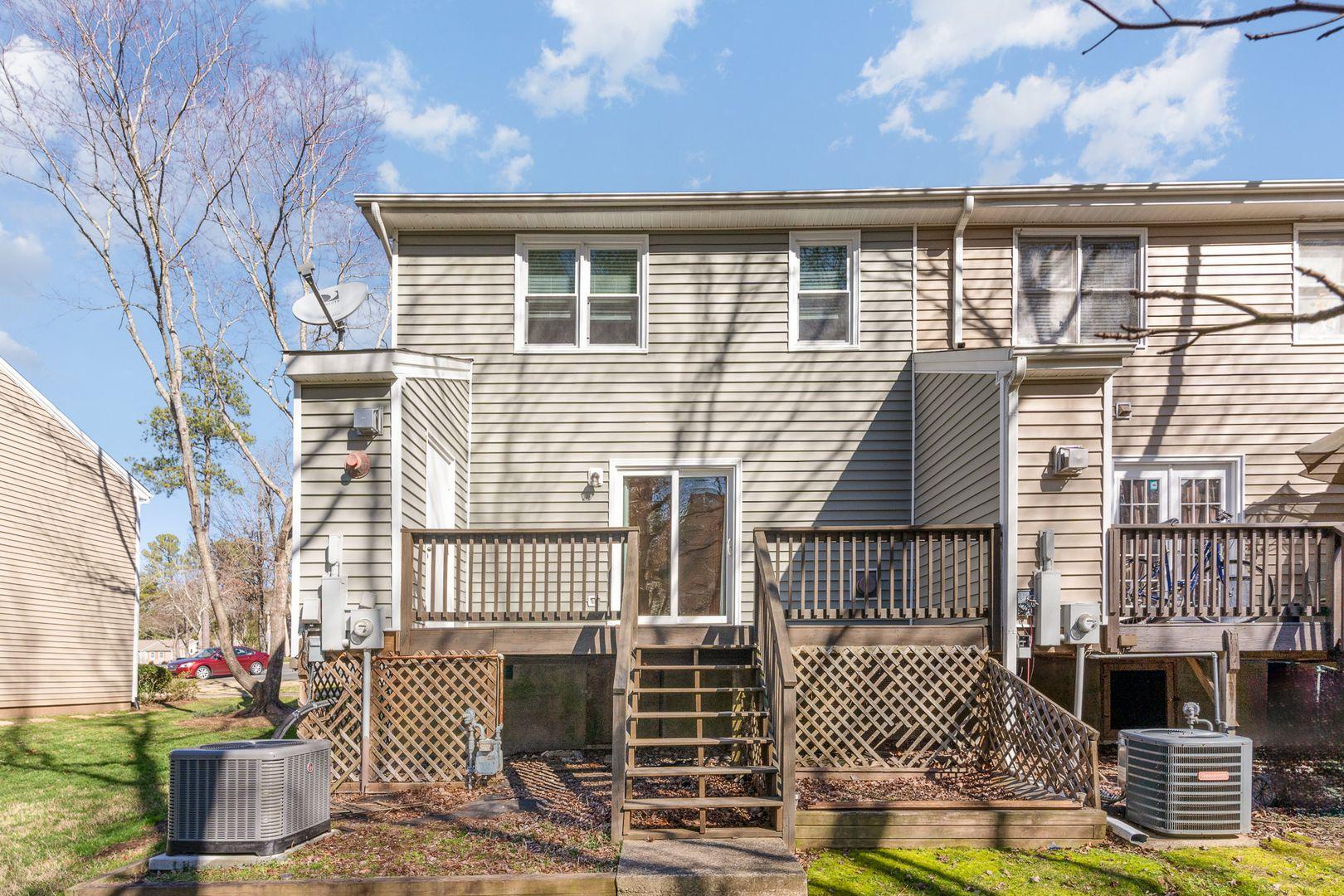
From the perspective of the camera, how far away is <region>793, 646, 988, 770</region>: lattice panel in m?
7.38

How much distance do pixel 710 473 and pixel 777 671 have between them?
3706 millimetres

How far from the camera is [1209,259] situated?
385 inches

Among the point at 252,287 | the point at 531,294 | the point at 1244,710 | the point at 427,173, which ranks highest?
the point at 427,173

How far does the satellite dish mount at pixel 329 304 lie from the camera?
7977 millimetres

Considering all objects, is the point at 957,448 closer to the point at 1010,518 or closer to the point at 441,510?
the point at 1010,518

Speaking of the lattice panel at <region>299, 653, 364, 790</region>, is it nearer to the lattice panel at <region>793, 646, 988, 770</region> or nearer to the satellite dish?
the satellite dish

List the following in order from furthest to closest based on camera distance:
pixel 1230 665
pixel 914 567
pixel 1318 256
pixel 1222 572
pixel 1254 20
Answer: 1. pixel 1318 256
2. pixel 914 567
3. pixel 1222 572
4. pixel 1230 665
5. pixel 1254 20

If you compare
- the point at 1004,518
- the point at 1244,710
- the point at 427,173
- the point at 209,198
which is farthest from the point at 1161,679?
the point at 209,198

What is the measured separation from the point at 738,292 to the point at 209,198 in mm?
10652

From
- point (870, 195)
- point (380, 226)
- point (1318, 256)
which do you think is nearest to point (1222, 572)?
point (1318, 256)

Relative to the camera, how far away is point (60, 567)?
608 inches

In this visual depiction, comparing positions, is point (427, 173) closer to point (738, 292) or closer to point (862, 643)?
point (738, 292)

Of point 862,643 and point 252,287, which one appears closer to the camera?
point 862,643

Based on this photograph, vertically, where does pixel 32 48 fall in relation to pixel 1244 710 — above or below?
above
